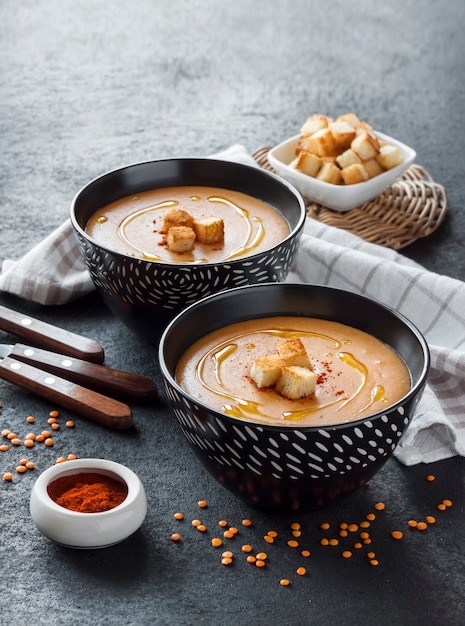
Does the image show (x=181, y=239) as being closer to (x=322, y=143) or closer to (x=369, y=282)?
(x=369, y=282)

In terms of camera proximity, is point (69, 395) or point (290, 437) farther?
point (69, 395)

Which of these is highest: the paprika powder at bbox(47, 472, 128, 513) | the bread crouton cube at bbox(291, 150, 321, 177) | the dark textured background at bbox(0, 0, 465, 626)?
the bread crouton cube at bbox(291, 150, 321, 177)

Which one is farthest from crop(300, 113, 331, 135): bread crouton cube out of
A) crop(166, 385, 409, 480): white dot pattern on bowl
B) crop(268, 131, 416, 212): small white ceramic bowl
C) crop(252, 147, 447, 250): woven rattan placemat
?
crop(166, 385, 409, 480): white dot pattern on bowl

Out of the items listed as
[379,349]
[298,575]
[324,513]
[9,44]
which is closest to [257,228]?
[379,349]

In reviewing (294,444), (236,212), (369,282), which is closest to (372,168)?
(369,282)

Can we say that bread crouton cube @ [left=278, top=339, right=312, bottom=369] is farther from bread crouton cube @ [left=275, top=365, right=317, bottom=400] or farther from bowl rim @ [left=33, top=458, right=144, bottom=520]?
bowl rim @ [left=33, top=458, right=144, bottom=520]

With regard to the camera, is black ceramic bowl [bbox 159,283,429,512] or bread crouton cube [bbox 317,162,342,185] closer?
black ceramic bowl [bbox 159,283,429,512]
